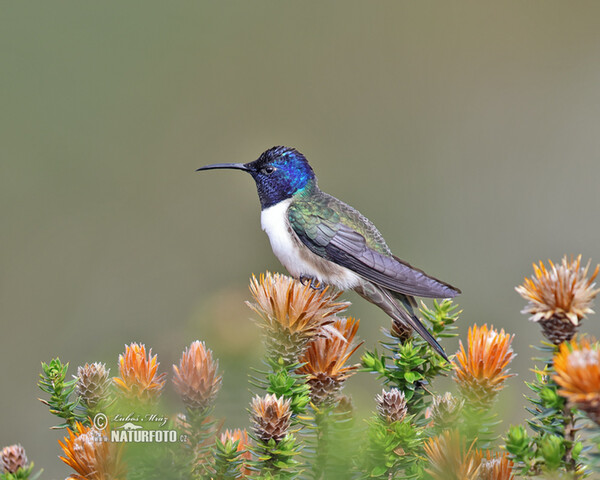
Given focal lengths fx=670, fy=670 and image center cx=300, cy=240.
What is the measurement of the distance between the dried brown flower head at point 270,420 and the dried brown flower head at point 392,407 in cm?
12

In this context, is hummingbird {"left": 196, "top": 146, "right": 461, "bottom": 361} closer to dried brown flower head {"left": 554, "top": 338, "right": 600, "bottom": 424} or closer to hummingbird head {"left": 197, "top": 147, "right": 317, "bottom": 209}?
hummingbird head {"left": 197, "top": 147, "right": 317, "bottom": 209}

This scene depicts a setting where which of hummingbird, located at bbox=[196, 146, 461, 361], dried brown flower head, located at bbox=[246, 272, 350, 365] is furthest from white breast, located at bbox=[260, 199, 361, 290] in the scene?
dried brown flower head, located at bbox=[246, 272, 350, 365]

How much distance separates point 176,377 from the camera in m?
0.73

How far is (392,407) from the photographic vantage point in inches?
29.7

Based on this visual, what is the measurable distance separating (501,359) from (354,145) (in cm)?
317

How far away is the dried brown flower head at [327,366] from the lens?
858 mm

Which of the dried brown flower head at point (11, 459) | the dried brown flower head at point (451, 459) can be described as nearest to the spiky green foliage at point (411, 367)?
the dried brown flower head at point (451, 459)

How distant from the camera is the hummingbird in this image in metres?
1.33

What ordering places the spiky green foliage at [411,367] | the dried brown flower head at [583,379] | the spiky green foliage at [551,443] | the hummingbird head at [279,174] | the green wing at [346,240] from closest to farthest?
the dried brown flower head at [583,379] < the spiky green foliage at [551,443] < the spiky green foliage at [411,367] < the green wing at [346,240] < the hummingbird head at [279,174]

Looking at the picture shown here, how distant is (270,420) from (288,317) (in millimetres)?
167

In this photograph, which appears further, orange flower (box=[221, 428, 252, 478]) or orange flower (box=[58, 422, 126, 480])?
orange flower (box=[221, 428, 252, 478])

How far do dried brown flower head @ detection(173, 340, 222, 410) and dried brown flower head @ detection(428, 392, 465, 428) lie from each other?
0.87 feet

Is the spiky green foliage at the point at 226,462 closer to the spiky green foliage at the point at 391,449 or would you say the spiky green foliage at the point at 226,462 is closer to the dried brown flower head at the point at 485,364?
the spiky green foliage at the point at 391,449

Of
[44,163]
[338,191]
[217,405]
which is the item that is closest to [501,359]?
[217,405]
